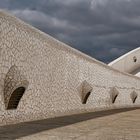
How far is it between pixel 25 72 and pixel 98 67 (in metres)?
10.1

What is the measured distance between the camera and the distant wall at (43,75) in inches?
411

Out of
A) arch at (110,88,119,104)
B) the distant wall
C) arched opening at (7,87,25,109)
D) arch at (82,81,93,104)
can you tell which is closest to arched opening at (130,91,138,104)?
arch at (110,88,119,104)

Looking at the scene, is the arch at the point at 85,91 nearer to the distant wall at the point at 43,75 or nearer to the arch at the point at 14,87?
the distant wall at the point at 43,75

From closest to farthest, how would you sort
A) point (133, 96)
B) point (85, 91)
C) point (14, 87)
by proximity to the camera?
point (14, 87)
point (85, 91)
point (133, 96)

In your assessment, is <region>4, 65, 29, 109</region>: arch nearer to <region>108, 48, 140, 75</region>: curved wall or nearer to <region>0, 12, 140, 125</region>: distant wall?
<region>0, 12, 140, 125</region>: distant wall

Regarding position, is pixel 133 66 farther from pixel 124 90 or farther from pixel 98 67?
pixel 98 67

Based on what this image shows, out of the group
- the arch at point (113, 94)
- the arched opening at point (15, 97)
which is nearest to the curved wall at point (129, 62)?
the arch at point (113, 94)

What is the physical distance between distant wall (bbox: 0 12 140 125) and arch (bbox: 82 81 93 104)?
0.20ft

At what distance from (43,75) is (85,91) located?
5.23 meters

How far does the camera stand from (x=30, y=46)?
39.7 feet

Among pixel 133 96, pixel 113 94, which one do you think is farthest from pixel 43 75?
pixel 133 96

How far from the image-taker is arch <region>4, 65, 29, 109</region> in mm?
10344

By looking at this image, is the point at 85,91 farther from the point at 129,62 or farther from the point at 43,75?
the point at 129,62

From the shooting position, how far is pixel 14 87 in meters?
10.5
